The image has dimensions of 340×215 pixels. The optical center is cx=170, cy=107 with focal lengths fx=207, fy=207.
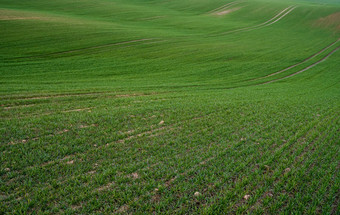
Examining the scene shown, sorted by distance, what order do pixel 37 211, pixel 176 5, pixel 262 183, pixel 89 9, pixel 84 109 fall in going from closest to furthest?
pixel 37 211 → pixel 262 183 → pixel 84 109 → pixel 89 9 → pixel 176 5

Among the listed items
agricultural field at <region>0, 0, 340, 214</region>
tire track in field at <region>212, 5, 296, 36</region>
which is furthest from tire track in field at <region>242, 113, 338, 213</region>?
tire track in field at <region>212, 5, 296, 36</region>

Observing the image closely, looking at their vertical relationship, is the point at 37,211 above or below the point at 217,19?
below

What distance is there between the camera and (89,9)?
64.1 metres

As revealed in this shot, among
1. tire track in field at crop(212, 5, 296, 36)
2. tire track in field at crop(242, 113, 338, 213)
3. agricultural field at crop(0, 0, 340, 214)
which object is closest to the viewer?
agricultural field at crop(0, 0, 340, 214)

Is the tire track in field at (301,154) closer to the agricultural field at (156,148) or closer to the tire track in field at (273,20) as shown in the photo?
the agricultural field at (156,148)

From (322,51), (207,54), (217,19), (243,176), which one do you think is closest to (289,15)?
(217,19)

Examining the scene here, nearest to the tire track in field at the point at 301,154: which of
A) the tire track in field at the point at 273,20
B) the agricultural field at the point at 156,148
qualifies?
the agricultural field at the point at 156,148

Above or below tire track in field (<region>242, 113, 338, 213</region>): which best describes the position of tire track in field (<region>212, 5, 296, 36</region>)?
above

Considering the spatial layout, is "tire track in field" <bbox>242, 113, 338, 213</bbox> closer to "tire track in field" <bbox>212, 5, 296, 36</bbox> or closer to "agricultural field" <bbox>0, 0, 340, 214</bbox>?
"agricultural field" <bbox>0, 0, 340, 214</bbox>

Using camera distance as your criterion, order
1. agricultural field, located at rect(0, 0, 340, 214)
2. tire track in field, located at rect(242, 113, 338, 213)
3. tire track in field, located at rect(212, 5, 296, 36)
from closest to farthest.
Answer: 1. agricultural field, located at rect(0, 0, 340, 214)
2. tire track in field, located at rect(242, 113, 338, 213)
3. tire track in field, located at rect(212, 5, 296, 36)

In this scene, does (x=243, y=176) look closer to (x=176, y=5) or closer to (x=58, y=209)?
(x=58, y=209)

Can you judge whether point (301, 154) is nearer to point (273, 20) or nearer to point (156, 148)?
point (156, 148)

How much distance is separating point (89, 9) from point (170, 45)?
38195 mm

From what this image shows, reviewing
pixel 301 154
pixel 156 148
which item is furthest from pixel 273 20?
pixel 156 148
